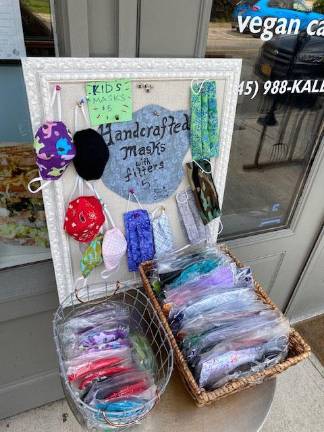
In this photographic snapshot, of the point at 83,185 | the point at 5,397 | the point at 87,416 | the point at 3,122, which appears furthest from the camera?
the point at 5,397

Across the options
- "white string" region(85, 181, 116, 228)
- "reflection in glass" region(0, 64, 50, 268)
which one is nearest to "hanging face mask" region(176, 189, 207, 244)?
"white string" region(85, 181, 116, 228)

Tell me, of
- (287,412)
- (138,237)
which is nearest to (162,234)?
(138,237)

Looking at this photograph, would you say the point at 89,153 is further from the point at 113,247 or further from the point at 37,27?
the point at 37,27

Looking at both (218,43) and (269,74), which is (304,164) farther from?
(218,43)

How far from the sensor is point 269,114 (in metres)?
1.43

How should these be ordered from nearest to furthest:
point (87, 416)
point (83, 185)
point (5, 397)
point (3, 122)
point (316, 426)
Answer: point (87, 416) → point (83, 185) → point (3, 122) → point (5, 397) → point (316, 426)

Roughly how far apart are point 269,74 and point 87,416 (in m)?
1.27

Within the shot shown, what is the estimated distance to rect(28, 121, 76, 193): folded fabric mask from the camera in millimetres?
821

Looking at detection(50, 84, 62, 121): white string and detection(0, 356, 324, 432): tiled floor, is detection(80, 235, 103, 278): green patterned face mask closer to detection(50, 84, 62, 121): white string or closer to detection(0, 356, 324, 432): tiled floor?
detection(50, 84, 62, 121): white string

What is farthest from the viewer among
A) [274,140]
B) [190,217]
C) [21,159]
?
[274,140]

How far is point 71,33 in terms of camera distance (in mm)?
879

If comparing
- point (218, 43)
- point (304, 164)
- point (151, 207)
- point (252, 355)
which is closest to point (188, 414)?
point (252, 355)

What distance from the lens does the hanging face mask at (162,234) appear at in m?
1.11

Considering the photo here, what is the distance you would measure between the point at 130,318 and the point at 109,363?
0.18m
